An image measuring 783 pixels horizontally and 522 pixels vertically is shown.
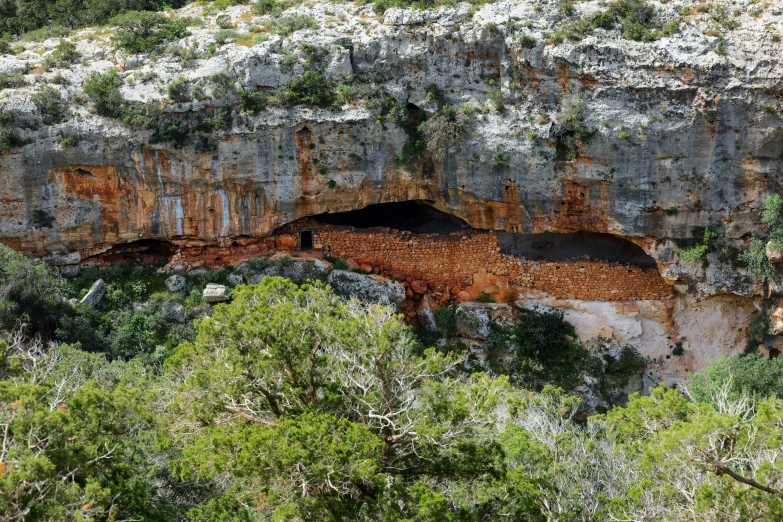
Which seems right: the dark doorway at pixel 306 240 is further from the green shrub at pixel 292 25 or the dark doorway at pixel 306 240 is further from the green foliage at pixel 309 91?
the green shrub at pixel 292 25

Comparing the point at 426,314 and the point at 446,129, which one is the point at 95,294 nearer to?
the point at 426,314

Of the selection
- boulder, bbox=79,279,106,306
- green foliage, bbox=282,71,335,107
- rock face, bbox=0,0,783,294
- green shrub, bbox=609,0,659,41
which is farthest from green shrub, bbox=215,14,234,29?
green shrub, bbox=609,0,659,41

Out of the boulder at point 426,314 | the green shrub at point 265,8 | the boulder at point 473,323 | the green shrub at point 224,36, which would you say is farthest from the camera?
the green shrub at point 265,8

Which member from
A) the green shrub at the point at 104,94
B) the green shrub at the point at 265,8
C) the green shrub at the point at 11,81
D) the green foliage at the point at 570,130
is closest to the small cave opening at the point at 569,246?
the green foliage at the point at 570,130

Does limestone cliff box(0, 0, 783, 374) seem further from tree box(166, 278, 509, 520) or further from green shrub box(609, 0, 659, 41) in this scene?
tree box(166, 278, 509, 520)

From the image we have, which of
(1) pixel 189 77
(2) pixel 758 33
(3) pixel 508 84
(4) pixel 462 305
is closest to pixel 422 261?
(4) pixel 462 305

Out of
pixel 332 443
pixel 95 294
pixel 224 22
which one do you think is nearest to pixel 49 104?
pixel 95 294

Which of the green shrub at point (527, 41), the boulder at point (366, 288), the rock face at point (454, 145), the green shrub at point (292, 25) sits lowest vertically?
the boulder at point (366, 288)

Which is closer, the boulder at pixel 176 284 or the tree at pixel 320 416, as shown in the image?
the tree at pixel 320 416
